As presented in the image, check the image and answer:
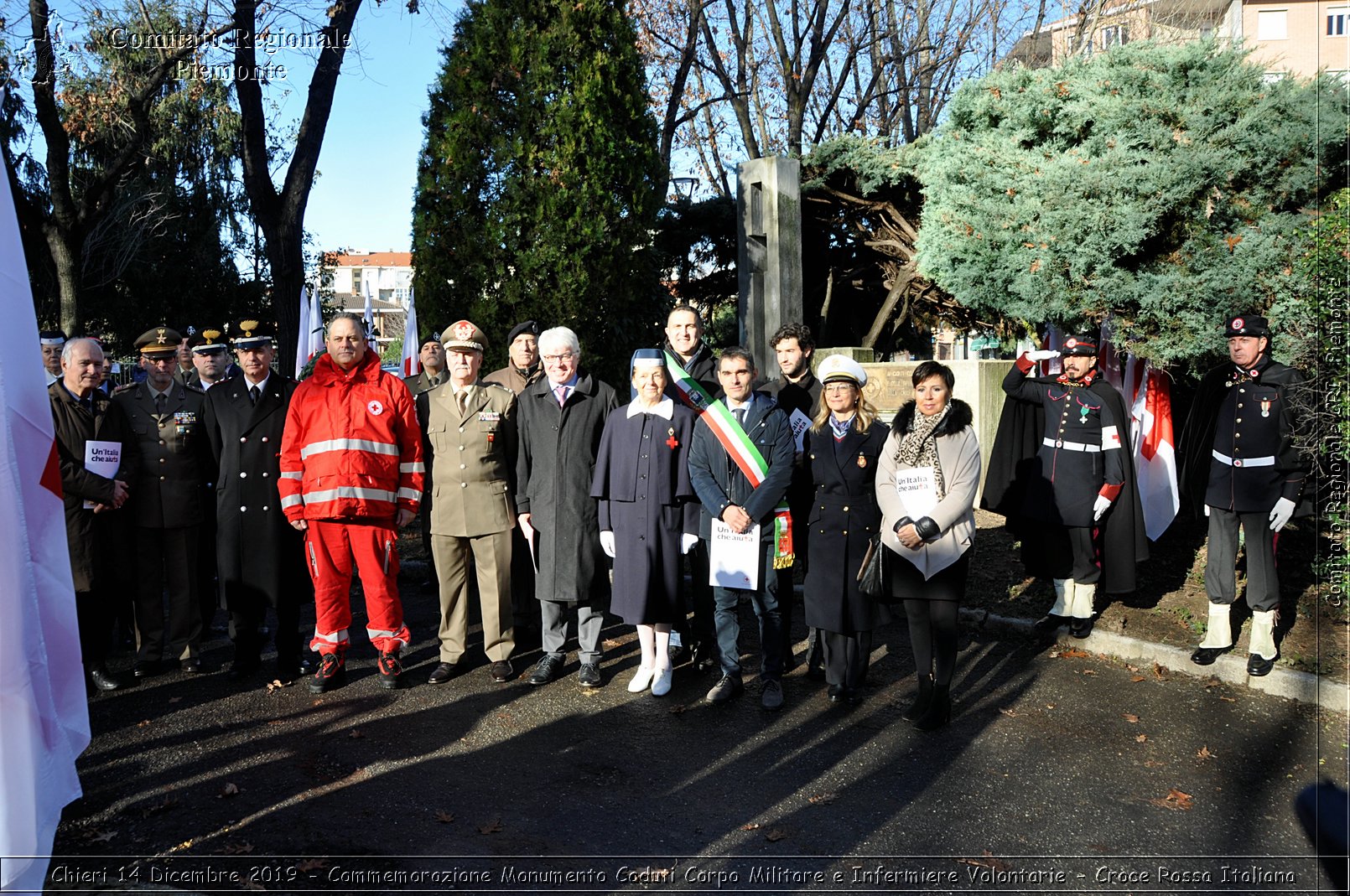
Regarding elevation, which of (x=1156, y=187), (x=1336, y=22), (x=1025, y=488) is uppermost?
(x=1336, y=22)

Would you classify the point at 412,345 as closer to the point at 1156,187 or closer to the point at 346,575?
the point at 346,575

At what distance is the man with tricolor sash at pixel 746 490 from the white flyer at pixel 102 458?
3.59m

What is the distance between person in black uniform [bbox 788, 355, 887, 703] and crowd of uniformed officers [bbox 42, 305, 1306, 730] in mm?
15

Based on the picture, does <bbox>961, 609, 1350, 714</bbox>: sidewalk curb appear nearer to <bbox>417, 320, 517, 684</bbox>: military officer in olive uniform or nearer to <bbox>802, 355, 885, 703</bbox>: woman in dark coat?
<bbox>802, 355, 885, 703</bbox>: woman in dark coat

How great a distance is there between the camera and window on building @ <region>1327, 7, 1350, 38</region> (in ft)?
16.4

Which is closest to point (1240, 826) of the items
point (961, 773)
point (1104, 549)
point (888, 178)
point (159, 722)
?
point (961, 773)

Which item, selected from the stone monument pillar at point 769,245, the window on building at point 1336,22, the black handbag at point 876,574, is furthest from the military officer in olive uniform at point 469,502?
the window on building at point 1336,22

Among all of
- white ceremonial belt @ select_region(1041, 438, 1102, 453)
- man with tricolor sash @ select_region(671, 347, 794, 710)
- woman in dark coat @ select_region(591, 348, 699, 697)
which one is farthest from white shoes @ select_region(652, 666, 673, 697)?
white ceremonial belt @ select_region(1041, 438, 1102, 453)

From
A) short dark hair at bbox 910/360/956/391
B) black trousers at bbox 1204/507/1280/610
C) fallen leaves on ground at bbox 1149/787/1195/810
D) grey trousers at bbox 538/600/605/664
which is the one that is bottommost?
fallen leaves on ground at bbox 1149/787/1195/810

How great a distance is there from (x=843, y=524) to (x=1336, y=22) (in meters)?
4.20

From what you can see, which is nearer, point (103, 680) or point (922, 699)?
point (922, 699)

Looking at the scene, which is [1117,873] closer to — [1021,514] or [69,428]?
[1021,514]

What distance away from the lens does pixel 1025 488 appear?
748 centimetres

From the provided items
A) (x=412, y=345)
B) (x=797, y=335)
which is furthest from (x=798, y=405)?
(x=412, y=345)
